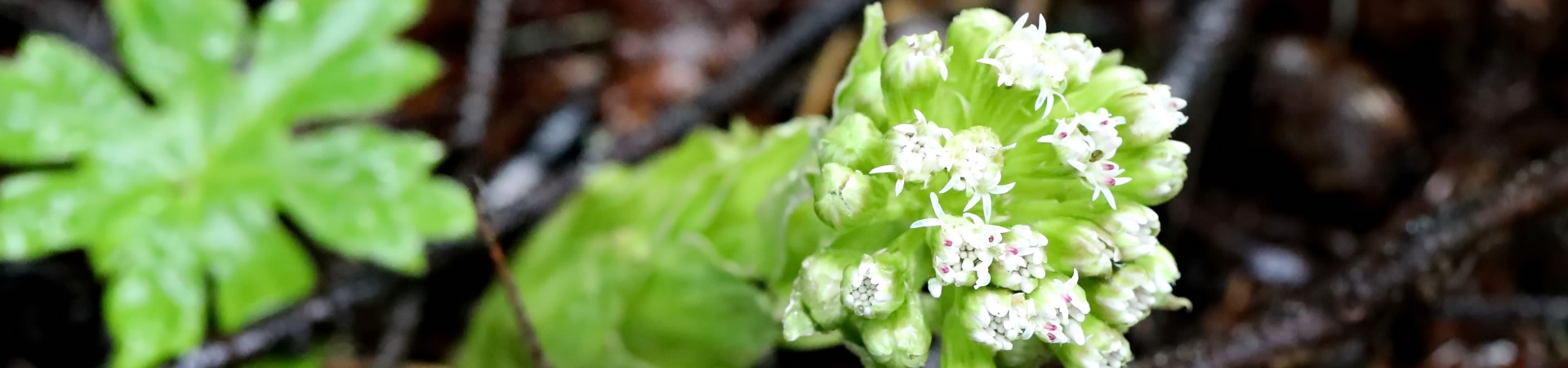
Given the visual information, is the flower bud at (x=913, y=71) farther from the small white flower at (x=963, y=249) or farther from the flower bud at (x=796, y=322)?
the flower bud at (x=796, y=322)

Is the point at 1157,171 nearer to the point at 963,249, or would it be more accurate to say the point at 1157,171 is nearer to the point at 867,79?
the point at 963,249

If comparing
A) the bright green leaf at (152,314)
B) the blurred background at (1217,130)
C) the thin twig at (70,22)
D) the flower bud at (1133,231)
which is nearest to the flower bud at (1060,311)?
the flower bud at (1133,231)

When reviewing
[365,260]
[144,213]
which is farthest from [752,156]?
[144,213]

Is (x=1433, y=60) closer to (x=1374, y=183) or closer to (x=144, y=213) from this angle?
(x=1374, y=183)

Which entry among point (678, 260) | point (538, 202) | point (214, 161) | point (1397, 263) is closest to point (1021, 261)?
point (678, 260)

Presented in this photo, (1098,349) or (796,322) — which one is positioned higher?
(796,322)
